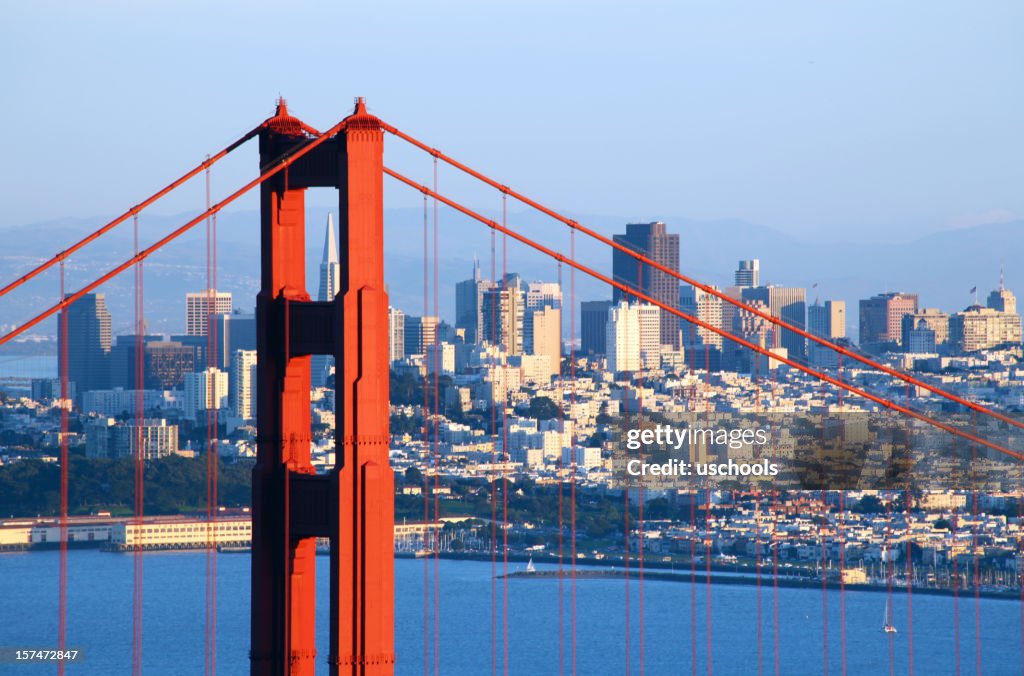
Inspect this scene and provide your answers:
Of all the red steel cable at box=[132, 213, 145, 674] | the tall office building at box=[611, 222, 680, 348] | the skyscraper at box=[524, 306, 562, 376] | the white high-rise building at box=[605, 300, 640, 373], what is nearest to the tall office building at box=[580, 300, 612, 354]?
the white high-rise building at box=[605, 300, 640, 373]

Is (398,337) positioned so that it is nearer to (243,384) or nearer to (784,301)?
(243,384)

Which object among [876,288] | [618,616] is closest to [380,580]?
[618,616]

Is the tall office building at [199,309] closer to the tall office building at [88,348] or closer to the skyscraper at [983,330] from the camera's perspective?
the tall office building at [88,348]

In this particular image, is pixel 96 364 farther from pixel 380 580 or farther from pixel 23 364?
pixel 380 580

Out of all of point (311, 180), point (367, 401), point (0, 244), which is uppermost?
point (0, 244)

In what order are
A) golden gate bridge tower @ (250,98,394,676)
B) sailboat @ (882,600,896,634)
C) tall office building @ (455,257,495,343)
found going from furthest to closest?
1. tall office building @ (455,257,495,343)
2. sailboat @ (882,600,896,634)
3. golden gate bridge tower @ (250,98,394,676)

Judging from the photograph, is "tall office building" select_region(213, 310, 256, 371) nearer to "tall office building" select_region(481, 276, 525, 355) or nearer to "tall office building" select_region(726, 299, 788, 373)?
"tall office building" select_region(481, 276, 525, 355)
